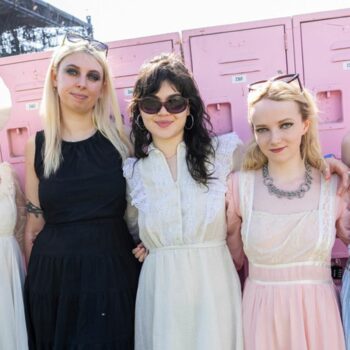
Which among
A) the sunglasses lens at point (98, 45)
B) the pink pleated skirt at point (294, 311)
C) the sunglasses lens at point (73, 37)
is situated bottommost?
the pink pleated skirt at point (294, 311)

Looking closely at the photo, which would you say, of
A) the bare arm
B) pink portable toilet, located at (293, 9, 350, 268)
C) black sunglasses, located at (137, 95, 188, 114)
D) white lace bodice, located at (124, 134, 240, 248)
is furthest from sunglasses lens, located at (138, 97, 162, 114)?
pink portable toilet, located at (293, 9, 350, 268)

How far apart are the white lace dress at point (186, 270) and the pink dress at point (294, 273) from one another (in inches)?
4.9

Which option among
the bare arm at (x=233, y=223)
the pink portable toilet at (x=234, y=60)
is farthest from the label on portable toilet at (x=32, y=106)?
the bare arm at (x=233, y=223)

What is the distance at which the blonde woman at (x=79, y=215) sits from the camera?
227 cm

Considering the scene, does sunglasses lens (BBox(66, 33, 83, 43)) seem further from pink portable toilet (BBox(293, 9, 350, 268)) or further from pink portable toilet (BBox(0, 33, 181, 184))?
pink portable toilet (BBox(293, 9, 350, 268))

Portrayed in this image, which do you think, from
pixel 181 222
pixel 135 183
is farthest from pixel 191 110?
pixel 181 222

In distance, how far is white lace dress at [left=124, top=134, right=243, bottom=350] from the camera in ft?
6.77

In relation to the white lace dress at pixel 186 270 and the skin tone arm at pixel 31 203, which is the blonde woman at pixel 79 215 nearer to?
the skin tone arm at pixel 31 203

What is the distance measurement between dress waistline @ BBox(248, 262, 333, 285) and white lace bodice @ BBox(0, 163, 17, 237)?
1.38m

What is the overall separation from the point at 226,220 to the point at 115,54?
1.22 metres

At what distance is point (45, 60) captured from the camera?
2.83 metres

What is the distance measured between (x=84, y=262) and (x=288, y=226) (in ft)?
3.28

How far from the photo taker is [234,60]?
255 cm

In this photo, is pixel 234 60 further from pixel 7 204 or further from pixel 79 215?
pixel 7 204
